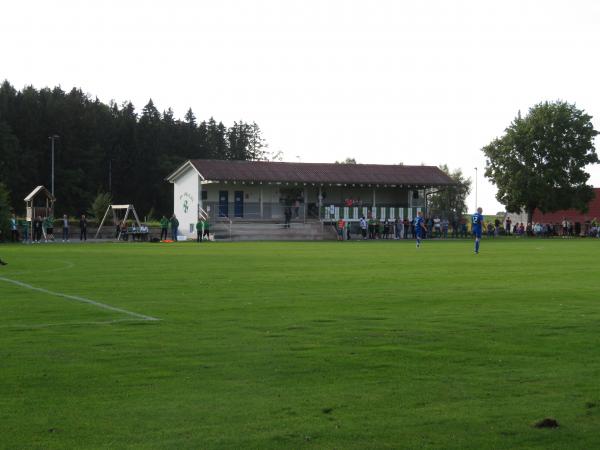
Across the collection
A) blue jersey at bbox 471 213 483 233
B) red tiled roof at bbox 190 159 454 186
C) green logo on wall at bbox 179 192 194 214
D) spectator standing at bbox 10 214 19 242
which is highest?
red tiled roof at bbox 190 159 454 186

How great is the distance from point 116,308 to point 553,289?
8.43 meters

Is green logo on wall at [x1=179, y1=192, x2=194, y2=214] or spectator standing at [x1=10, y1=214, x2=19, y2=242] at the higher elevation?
green logo on wall at [x1=179, y1=192, x2=194, y2=214]

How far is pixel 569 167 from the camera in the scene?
90438 millimetres

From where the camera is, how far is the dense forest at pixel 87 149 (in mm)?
97250

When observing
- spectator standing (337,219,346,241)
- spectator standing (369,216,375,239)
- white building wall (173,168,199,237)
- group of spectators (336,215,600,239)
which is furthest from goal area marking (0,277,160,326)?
white building wall (173,168,199,237)

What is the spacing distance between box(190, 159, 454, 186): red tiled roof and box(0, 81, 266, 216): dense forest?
28662mm

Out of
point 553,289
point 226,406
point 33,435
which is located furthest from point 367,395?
point 553,289

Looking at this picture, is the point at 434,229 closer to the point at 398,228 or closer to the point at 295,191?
the point at 398,228

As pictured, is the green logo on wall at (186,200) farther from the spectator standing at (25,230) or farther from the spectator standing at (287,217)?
the spectator standing at (25,230)

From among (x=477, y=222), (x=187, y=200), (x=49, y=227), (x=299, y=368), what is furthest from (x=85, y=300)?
(x=187, y=200)

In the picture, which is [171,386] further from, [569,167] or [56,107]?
[56,107]

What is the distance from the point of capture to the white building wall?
7094cm

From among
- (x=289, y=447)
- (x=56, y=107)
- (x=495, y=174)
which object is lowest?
(x=289, y=447)

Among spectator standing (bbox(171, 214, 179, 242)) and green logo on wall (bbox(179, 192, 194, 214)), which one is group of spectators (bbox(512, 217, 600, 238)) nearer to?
green logo on wall (bbox(179, 192, 194, 214))
